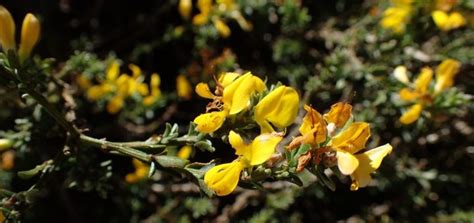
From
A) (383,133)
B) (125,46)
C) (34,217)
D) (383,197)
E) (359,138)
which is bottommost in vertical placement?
(383,197)

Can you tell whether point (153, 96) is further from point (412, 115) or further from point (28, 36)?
point (412, 115)

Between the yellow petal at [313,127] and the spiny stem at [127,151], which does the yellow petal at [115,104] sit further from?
the yellow petal at [313,127]

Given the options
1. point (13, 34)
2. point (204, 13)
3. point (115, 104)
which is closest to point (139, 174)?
point (115, 104)

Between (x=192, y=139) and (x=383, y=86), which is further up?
(x=192, y=139)

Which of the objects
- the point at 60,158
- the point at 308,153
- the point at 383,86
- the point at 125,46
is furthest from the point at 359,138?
the point at 125,46

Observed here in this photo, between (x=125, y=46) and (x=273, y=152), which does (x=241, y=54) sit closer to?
(x=125, y=46)

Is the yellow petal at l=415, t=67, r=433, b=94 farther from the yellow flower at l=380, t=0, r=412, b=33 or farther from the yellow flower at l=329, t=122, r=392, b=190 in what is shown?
the yellow flower at l=329, t=122, r=392, b=190

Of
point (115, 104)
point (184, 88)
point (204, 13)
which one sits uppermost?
point (204, 13)
